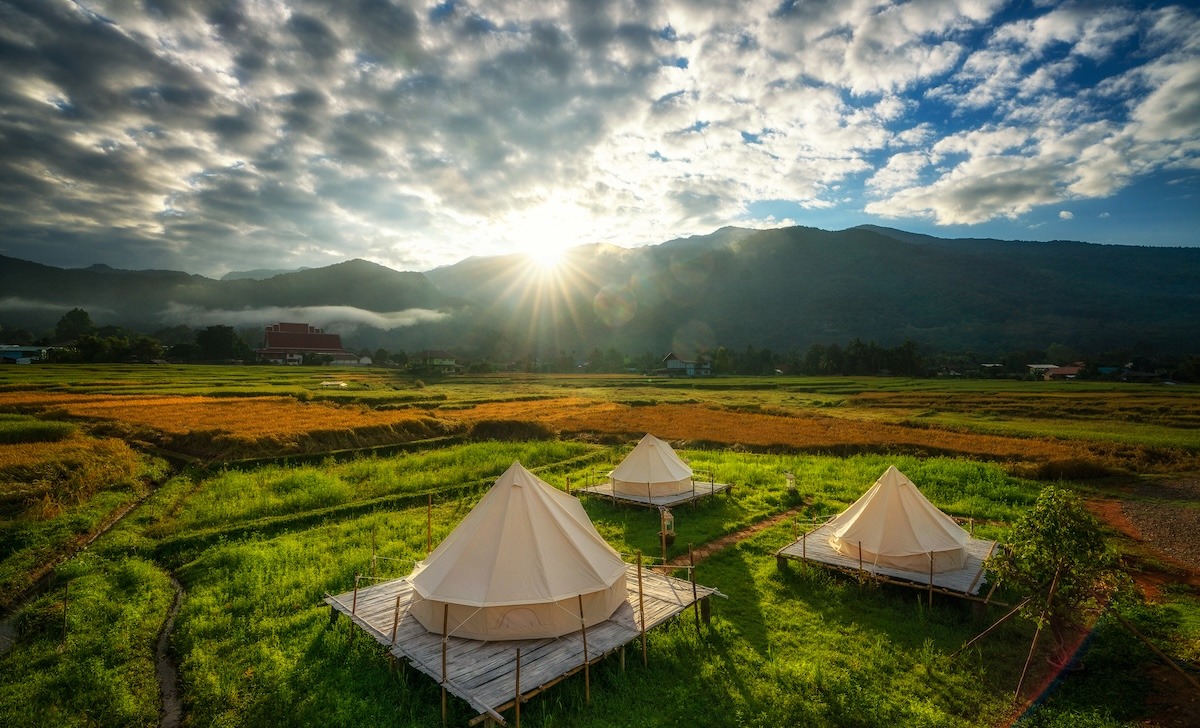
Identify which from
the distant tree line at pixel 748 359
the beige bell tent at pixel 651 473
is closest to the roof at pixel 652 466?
the beige bell tent at pixel 651 473

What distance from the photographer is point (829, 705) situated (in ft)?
31.1

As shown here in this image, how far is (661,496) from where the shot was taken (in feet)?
76.4

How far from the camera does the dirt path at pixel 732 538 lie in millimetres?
17125

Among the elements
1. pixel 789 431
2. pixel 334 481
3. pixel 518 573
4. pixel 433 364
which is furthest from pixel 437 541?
pixel 433 364

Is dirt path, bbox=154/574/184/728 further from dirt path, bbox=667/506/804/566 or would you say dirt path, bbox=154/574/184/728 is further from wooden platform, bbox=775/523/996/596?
wooden platform, bbox=775/523/996/596

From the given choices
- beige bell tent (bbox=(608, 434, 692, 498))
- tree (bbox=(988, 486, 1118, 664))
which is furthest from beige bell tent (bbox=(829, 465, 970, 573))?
beige bell tent (bbox=(608, 434, 692, 498))

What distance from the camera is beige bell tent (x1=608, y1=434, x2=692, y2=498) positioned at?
23219 mm

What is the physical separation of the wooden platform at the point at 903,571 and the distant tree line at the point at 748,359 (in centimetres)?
9414

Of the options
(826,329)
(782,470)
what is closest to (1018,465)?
(782,470)

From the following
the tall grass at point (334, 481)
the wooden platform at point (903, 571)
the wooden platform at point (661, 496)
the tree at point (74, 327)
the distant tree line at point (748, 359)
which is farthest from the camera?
the tree at point (74, 327)

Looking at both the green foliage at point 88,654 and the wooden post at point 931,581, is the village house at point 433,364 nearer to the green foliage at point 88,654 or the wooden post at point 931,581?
the green foliage at point 88,654

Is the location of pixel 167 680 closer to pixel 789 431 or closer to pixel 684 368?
pixel 789 431

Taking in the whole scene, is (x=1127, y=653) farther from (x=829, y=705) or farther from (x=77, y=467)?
(x=77, y=467)

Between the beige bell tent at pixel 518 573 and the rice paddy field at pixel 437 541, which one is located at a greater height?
the beige bell tent at pixel 518 573
